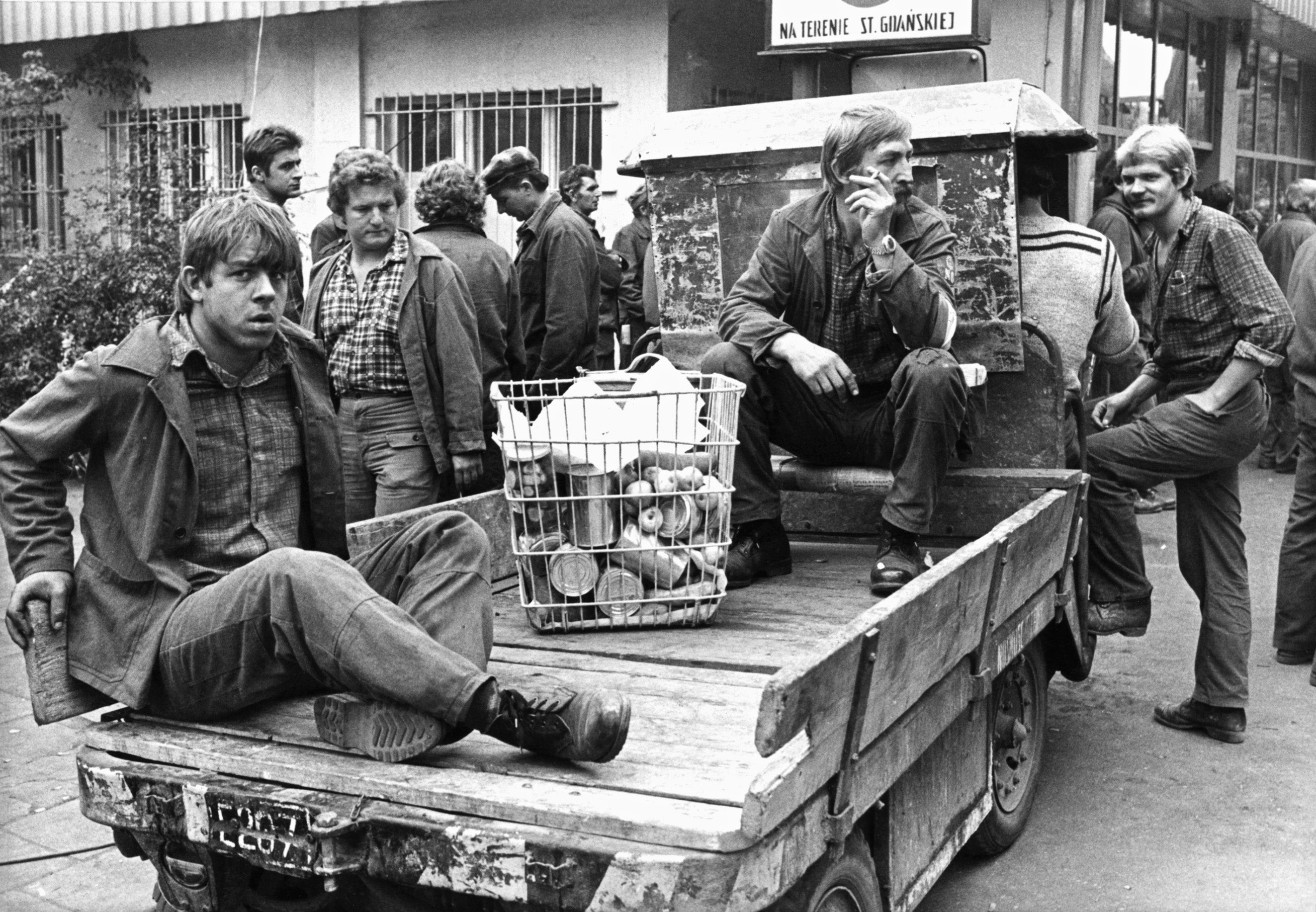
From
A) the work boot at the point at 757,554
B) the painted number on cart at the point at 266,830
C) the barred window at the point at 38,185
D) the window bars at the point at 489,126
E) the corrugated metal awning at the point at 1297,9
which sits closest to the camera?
the painted number on cart at the point at 266,830

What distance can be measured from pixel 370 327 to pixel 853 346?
178 centimetres

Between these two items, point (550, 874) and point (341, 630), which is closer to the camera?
point (550, 874)

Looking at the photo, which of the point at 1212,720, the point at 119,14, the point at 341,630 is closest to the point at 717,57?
the point at 119,14

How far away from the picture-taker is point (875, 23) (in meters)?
9.66

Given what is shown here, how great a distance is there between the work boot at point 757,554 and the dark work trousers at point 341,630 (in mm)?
1481

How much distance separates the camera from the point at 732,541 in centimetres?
488

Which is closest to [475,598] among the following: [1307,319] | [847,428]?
[847,428]

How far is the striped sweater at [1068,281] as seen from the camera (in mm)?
5703

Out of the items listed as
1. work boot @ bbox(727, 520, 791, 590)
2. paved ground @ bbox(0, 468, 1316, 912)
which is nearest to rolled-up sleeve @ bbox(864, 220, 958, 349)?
work boot @ bbox(727, 520, 791, 590)

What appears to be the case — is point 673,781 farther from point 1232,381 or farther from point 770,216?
point 1232,381

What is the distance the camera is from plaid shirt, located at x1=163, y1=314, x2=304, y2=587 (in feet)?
11.2

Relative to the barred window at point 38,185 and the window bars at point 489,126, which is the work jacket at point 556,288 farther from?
the barred window at point 38,185

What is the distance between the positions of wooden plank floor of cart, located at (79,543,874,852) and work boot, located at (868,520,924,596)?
26cm

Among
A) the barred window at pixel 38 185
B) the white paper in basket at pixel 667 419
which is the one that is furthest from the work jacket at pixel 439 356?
the barred window at pixel 38 185
